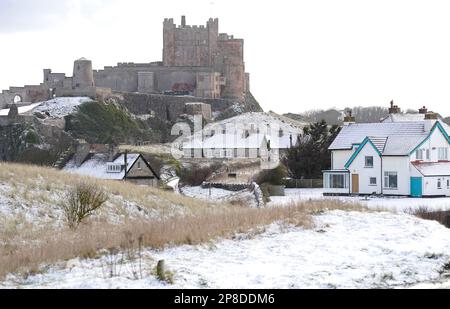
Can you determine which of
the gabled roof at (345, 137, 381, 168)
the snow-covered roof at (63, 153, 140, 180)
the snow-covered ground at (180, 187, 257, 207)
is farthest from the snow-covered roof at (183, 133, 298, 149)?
the gabled roof at (345, 137, 381, 168)

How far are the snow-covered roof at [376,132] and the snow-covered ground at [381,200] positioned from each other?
3127 mm

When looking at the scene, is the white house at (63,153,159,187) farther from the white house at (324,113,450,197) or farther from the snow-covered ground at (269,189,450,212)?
→ the white house at (324,113,450,197)

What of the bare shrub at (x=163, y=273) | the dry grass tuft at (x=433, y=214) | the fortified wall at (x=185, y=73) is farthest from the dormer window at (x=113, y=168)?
the fortified wall at (x=185, y=73)

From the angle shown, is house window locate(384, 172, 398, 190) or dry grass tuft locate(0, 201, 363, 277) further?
house window locate(384, 172, 398, 190)

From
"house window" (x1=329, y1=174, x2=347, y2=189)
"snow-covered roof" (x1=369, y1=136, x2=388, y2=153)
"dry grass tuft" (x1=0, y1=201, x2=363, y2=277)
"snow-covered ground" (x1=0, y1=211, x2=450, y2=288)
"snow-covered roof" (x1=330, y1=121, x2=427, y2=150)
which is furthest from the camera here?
"house window" (x1=329, y1=174, x2=347, y2=189)

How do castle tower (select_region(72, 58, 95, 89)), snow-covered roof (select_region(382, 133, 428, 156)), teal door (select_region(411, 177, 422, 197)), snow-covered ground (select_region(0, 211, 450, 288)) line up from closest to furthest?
1. snow-covered ground (select_region(0, 211, 450, 288))
2. teal door (select_region(411, 177, 422, 197))
3. snow-covered roof (select_region(382, 133, 428, 156))
4. castle tower (select_region(72, 58, 95, 89))

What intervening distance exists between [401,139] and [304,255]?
28474 millimetres

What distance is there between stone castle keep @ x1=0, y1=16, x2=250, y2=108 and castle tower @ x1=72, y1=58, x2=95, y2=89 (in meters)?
5.78

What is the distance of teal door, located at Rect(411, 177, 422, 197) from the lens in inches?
1512

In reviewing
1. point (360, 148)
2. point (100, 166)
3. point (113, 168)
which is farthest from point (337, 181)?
point (100, 166)

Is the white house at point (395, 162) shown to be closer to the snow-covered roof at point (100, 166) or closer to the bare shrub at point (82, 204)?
the snow-covered roof at point (100, 166)

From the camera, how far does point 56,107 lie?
76750mm

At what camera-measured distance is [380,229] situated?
16.7 m
